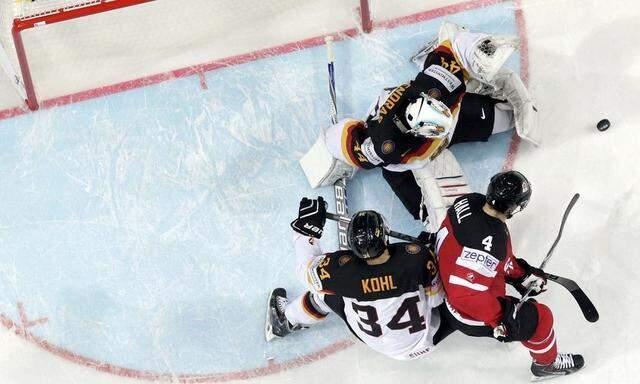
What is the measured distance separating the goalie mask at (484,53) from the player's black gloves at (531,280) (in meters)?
1.00

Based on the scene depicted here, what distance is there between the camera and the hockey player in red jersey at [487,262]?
297 cm

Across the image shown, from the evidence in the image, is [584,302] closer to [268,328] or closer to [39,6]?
[268,328]

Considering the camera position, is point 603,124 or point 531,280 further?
point 603,124

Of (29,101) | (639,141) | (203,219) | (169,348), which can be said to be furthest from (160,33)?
(639,141)

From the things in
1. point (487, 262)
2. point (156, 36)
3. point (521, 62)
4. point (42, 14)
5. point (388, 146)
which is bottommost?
point (487, 262)

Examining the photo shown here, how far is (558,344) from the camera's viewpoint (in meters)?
3.89

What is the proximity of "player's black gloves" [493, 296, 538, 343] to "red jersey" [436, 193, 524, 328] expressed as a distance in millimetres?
33

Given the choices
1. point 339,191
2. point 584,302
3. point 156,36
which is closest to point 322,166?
point 339,191

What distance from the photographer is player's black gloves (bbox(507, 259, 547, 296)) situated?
334 cm

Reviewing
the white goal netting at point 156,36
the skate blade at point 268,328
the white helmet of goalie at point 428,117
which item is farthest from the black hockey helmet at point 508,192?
the white goal netting at point 156,36

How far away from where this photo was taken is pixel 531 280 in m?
3.39

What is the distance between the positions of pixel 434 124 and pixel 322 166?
3.19 feet

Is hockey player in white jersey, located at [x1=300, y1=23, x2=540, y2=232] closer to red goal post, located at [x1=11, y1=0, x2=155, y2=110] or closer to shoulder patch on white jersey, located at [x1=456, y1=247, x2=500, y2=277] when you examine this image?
shoulder patch on white jersey, located at [x1=456, y1=247, x2=500, y2=277]

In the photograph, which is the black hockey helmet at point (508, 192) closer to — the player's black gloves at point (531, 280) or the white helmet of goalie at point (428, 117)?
the white helmet of goalie at point (428, 117)
